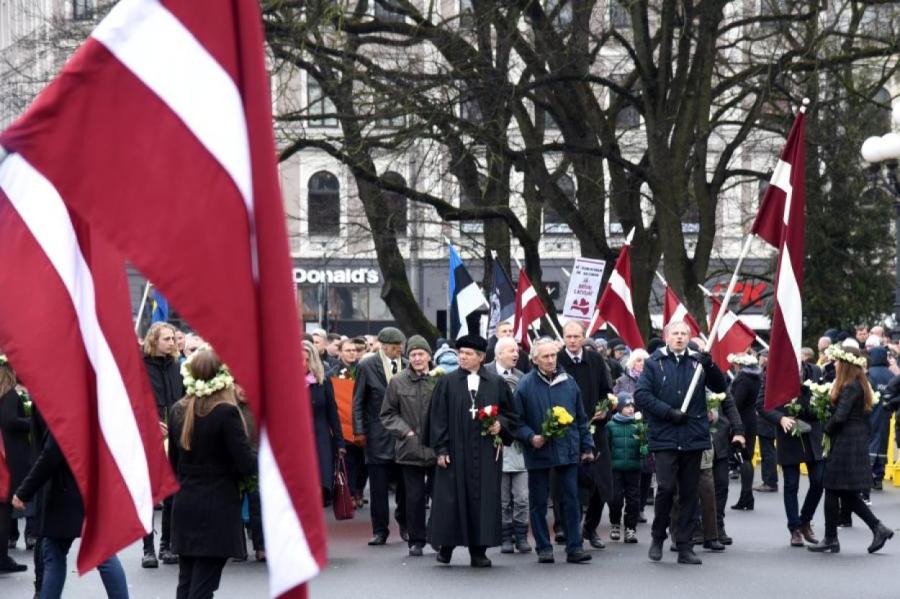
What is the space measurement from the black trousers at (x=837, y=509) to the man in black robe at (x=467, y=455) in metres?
2.66

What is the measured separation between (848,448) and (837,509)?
596mm

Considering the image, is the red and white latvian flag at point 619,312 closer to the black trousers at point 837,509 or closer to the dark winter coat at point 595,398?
the dark winter coat at point 595,398

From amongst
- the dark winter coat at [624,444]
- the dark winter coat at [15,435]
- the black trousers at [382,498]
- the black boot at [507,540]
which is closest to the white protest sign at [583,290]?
the black trousers at [382,498]

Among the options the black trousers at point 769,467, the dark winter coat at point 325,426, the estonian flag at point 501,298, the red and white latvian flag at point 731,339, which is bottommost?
the black trousers at point 769,467

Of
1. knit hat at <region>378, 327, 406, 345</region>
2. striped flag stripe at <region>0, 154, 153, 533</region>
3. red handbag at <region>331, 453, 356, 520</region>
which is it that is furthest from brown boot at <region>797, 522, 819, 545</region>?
striped flag stripe at <region>0, 154, 153, 533</region>

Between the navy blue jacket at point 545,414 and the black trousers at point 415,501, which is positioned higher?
the navy blue jacket at point 545,414

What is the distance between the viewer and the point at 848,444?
14.4 m

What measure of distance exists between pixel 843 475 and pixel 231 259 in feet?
34.9

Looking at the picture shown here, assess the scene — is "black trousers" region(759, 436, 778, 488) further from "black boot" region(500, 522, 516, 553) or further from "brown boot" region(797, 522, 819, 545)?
"black boot" region(500, 522, 516, 553)

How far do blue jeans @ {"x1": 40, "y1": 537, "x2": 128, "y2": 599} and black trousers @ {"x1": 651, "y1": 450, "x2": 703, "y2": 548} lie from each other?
5294 millimetres

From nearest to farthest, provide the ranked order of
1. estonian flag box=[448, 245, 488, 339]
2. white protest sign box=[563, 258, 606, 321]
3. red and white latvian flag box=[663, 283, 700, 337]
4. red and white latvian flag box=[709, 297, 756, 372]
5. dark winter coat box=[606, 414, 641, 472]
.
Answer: dark winter coat box=[606, 414, 641, 472] → red and white latvian flag box=[663, 283, 700, 337] → red and white latvian flag box=[709, 297, 756, 372] → estonian flag box=[448, 245, 488, 339] → white protest sign box=[563, 258, 606, 321]

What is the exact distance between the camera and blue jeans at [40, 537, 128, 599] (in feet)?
32.8

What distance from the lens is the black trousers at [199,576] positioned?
30.7ft

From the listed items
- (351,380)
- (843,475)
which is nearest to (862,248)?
(351,380)
